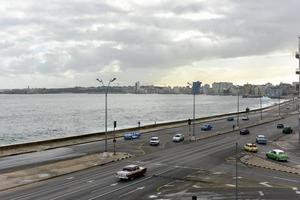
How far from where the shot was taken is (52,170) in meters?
49.0

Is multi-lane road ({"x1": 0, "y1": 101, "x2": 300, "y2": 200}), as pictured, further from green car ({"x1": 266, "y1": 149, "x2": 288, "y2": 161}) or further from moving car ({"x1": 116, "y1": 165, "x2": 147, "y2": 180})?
green car ({"x1": 266, "y1": 149, "x2": 288, "y2": 161})

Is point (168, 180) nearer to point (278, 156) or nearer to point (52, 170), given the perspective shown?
point (52, 170)

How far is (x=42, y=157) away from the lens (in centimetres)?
6028

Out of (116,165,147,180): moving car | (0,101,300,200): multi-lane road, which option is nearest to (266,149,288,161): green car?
(0,101,300,200): multi-lane road

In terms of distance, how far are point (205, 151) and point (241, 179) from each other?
70.4ft

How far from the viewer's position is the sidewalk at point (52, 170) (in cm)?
4312

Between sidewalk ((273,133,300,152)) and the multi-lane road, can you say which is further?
sidewalk ((273,133,300,152))

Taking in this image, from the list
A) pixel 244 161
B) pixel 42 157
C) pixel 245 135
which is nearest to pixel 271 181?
pixel 244 161

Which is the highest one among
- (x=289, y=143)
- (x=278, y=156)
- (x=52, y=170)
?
(x=278, y=156)

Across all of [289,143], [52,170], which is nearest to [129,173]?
[52,170]

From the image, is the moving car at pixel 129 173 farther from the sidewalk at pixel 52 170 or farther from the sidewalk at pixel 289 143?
the sidewalk at pixel 289 143

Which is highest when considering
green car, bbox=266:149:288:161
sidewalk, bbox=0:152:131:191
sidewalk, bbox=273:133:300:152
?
green car, bbox=266:149:288:161

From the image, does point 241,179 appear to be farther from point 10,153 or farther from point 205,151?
point 10,153

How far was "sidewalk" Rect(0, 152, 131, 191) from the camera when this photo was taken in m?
43.1
